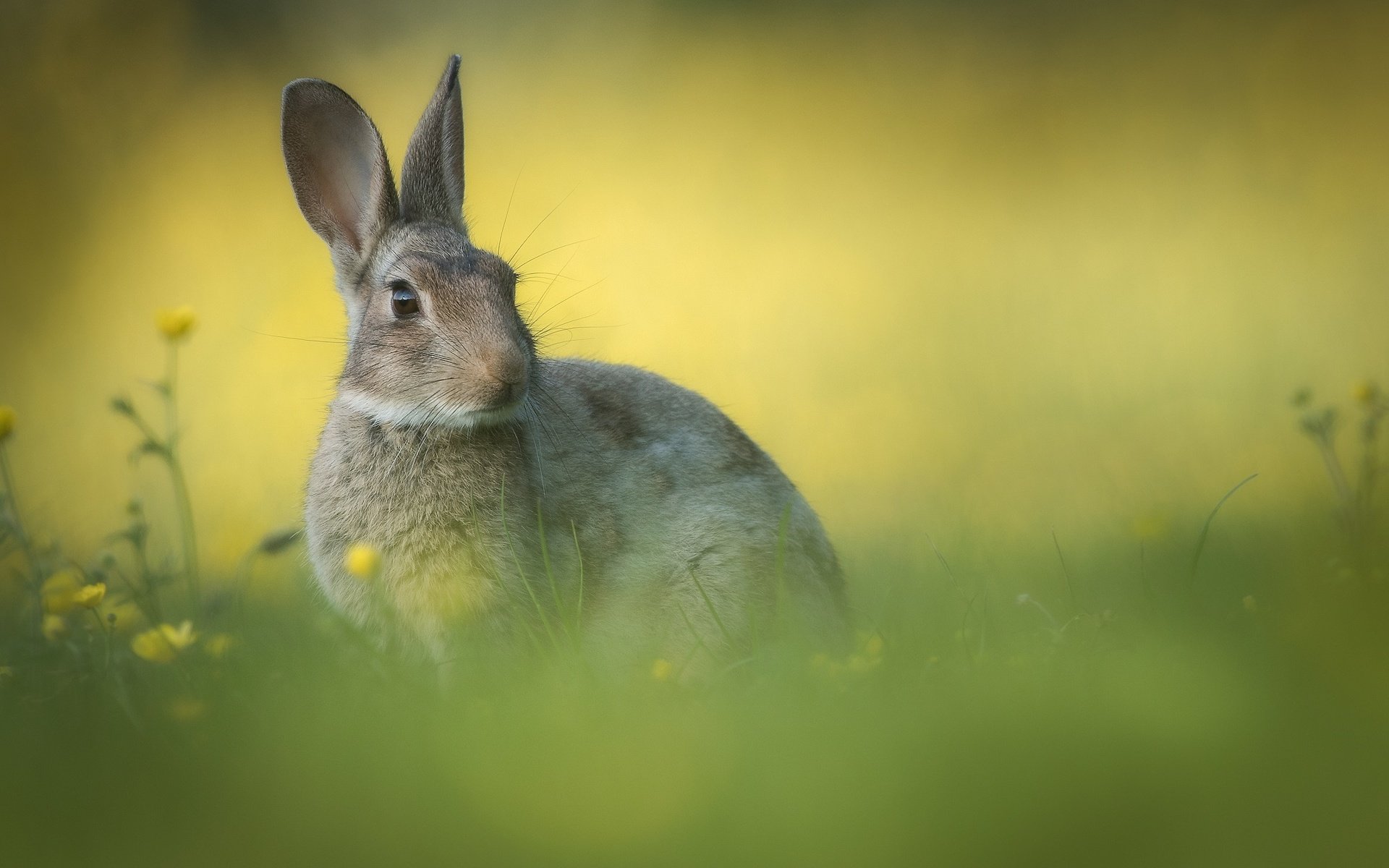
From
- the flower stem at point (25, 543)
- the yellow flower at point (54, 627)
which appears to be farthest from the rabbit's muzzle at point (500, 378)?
the flower stem at point (25, 543)

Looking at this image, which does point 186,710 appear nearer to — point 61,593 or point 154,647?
point 154,647

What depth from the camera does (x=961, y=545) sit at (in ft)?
15.1

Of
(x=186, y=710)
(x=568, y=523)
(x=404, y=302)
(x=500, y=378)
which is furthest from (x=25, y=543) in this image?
(x=568, y=523)

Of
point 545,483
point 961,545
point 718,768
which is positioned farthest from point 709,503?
point 718,768

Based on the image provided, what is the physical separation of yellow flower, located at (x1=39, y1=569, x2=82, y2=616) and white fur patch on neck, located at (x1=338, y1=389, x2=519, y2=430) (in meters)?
1.03

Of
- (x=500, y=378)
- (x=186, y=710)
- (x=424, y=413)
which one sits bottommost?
(x=186, y=710)

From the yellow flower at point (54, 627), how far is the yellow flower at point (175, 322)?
105 centimetres

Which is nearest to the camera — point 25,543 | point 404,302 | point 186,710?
point 186,710

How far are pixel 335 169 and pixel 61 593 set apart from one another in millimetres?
1853

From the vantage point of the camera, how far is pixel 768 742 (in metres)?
2.43

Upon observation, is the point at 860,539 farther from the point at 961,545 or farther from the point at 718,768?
the point at 718,768

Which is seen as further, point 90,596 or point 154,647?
point 90,596

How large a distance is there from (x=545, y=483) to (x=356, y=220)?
1.27 m

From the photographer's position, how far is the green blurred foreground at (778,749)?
210cm
